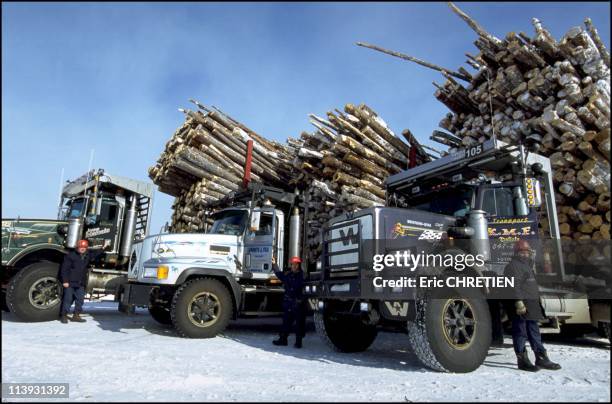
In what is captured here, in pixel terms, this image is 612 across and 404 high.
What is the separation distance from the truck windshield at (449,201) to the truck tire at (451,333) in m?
1.66

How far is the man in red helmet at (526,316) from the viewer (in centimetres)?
516

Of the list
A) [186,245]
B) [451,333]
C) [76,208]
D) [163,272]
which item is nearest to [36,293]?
[76,208]

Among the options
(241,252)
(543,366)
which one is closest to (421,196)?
(543,366)

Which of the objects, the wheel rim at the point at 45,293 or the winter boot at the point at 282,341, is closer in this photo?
the winter boot at the point at 282,341

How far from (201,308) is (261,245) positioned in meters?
1.75

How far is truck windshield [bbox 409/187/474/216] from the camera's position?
662cm

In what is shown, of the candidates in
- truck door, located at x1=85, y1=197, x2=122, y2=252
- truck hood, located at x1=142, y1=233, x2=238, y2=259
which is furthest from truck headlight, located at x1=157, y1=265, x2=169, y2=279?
truck door, located at x1=85, y1=197, x2=122, y2=252

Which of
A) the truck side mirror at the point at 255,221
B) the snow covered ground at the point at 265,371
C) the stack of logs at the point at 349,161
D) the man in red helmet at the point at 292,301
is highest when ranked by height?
the stack of logs at the point at 349,161

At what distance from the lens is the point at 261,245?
8.85 meters

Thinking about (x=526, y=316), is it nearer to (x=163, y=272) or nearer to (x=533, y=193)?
(x=533, y=193)

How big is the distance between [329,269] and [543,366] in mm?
2947

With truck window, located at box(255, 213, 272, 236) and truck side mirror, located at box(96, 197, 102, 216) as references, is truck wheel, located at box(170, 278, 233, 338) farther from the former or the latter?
truck side mirror, located at box(96, 197, 102, 216)

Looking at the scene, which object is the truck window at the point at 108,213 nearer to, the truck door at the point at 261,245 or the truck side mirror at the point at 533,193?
the truck door at the point at 261,245

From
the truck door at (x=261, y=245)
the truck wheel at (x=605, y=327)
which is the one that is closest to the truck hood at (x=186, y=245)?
the truck door at (x=261, y=245)
